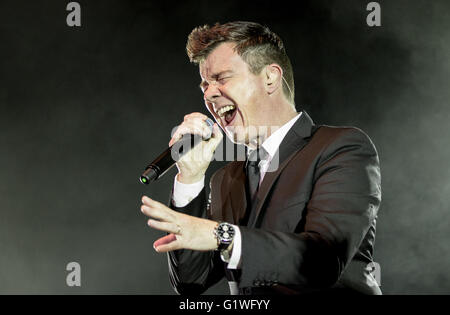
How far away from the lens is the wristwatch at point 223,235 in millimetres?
1110

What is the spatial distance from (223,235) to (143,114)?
2.38m

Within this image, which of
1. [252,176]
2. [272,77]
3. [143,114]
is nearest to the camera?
[252,176]

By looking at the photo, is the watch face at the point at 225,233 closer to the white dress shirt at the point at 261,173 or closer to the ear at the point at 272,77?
the white dress shirt at the point at 261,173

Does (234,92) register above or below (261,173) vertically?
above

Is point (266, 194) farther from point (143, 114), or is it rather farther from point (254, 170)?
point (143, 114)

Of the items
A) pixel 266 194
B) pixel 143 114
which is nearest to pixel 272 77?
pixel 266 194

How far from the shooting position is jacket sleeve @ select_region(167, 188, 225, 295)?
5.32ft

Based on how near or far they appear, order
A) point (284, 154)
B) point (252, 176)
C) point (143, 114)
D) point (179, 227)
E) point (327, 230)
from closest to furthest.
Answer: point (179, 227) < point (327, 230) < point (284, 154) < point (252, 176) < point (143, 114)

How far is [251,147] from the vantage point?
71.5 inches

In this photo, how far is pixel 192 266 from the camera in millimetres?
1664

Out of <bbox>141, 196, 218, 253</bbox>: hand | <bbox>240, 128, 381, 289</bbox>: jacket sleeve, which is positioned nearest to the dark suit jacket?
<bbox>240, 128, 381, 289</bbox>: jacket sleeve
